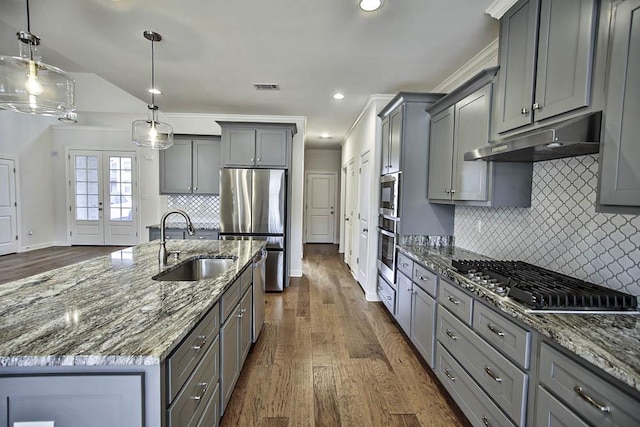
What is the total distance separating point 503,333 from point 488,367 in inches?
9.8

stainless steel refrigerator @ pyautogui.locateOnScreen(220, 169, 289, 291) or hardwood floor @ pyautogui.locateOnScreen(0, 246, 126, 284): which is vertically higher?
stainless steel refrigerator @ pyautogui.locateOnScreen(220, 169, 289, 291)

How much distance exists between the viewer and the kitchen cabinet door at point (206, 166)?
4719 millimetres

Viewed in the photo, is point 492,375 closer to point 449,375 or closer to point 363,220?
point 449,375

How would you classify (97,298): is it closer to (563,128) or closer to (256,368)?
(256,368)

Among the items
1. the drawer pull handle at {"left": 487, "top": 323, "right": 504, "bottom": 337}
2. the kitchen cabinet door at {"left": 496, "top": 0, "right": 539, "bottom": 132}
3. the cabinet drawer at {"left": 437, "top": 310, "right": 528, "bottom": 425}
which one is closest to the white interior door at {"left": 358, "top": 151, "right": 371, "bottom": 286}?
the cabinet drawer at {"left": 437, "top": 310, "right": 528, "bottom": 425}

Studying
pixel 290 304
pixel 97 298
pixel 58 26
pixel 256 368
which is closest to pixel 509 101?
pixel 97 298

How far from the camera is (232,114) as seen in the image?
192 inches

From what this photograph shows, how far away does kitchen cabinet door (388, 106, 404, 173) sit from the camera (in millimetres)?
3088

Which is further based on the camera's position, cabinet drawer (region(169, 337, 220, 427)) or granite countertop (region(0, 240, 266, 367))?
cabinet drawer (region(169, 337, 220, 427))

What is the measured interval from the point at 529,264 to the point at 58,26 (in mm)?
4114

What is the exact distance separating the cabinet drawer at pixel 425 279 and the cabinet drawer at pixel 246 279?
4.60 feet

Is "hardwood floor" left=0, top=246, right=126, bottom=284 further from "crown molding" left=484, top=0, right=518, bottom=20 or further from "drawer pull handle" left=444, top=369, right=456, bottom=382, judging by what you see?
"crown molding" left=484, top=0, right=518, bottom=20

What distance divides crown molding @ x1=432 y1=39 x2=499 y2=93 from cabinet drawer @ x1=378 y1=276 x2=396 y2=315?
2319mm

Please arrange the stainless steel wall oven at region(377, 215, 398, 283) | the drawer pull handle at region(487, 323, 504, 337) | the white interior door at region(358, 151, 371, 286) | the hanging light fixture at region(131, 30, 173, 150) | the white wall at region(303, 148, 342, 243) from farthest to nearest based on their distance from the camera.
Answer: the white wall at region(303, 148, 342, 243)
the white interior door at region(358, 151, 371, 286)
the stainless steel wall oven at region(377, 215, 398, 283)
the hanging light fixture at region(131, 30, 173, 150)
the drawer pull handle at region(487, 323, 504, 337)
